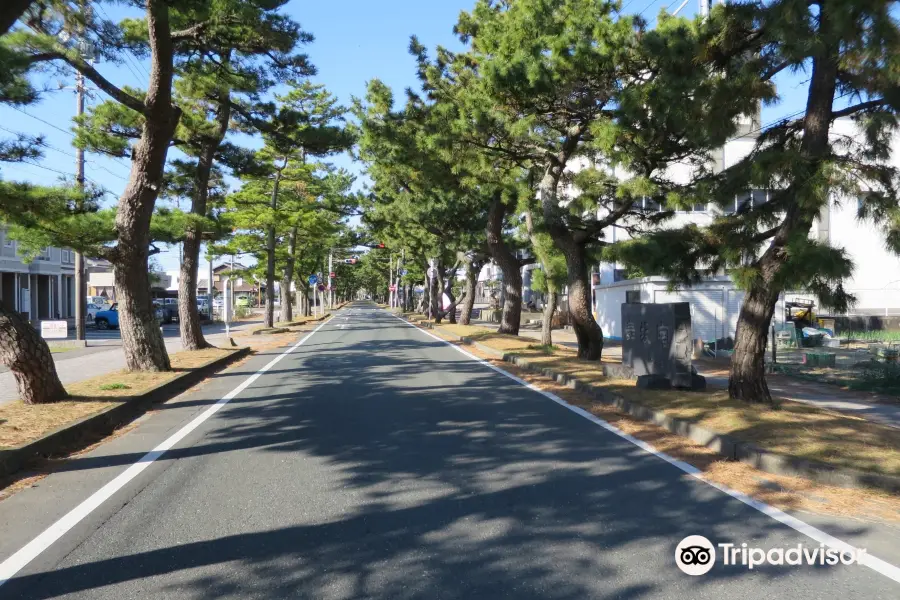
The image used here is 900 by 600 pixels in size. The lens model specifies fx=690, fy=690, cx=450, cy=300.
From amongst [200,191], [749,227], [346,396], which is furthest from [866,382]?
[200,191]

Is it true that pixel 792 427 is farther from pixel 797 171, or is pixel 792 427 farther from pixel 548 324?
pixel 548 324

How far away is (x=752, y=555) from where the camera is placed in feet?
15.1

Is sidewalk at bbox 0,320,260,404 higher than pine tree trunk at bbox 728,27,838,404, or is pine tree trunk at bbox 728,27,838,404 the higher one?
pine tree trunk at bbox 728,27,838,404

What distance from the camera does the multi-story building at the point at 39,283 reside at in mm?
38312

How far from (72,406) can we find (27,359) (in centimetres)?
85

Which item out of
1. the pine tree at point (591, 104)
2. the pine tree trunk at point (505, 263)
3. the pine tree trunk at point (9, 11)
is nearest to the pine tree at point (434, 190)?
the pine tree trunk at point (505, 263)

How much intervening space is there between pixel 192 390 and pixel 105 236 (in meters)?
3.11

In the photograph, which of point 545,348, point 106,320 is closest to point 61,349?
point 545,348

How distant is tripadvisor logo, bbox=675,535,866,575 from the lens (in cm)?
446

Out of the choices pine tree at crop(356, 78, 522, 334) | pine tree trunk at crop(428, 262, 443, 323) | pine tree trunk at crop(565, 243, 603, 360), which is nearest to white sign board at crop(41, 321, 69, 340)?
pine tree at crop(356, 78, 522, 334)

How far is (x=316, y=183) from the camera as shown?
111 ft

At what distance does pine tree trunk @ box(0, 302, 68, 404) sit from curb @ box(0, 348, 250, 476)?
1047 mm

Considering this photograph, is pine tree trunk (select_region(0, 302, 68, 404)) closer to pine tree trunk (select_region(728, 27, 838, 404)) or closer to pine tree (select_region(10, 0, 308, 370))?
pine tree (select_region(10, 0, 308, 370))

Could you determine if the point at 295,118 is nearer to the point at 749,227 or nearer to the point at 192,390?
the point at 192,390
